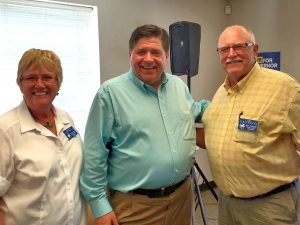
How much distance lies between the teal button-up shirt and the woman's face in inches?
9.9

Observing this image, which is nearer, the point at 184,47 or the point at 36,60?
the point at 36,60

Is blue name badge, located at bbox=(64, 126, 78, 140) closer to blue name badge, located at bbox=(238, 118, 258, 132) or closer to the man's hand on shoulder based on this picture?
the man's hand on shoulder

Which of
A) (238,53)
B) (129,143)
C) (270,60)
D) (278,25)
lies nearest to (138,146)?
(129,143)

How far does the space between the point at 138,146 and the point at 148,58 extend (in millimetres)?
472

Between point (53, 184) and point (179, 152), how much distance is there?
0.68m

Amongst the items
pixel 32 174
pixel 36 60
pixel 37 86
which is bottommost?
pixel 32 174

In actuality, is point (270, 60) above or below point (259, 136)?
above

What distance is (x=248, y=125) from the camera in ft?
5.60

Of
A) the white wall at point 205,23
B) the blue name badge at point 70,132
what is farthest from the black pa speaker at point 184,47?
the blue name badge at point 70,132

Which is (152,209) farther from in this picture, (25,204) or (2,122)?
(2,122)

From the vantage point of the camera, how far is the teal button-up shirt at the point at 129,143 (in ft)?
5.36

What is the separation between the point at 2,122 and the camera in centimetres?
141

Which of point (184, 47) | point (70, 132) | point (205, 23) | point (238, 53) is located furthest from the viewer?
point (205, 23)

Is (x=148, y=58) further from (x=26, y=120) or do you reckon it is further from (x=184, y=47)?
(x=184, y=47)
